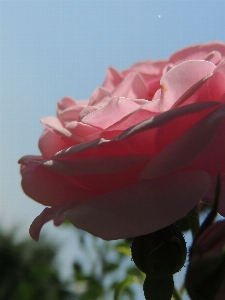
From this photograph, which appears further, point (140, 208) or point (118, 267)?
point (118, 267)

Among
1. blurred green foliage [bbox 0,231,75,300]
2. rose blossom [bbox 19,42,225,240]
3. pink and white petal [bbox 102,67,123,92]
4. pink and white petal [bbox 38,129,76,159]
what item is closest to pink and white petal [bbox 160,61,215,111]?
rose blossom [bbox 19,42,225,240]

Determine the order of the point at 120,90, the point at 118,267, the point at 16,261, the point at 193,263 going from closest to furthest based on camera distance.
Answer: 1. the point at 193,263
2. the point at 120,90
3. the point at 118,267
4. the point at 16,261

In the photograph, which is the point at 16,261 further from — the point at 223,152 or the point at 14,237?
the point at 223,152

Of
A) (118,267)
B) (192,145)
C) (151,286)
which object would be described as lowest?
(118,267)

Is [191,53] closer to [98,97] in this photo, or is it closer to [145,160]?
[98,97]

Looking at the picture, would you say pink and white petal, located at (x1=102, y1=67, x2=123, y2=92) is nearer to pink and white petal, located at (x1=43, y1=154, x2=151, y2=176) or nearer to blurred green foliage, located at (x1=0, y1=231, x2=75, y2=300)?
pink and white petal, located at (x1=43, y1=154, x2=151, y2=176)

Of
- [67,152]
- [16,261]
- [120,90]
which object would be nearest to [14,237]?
[16,261]
